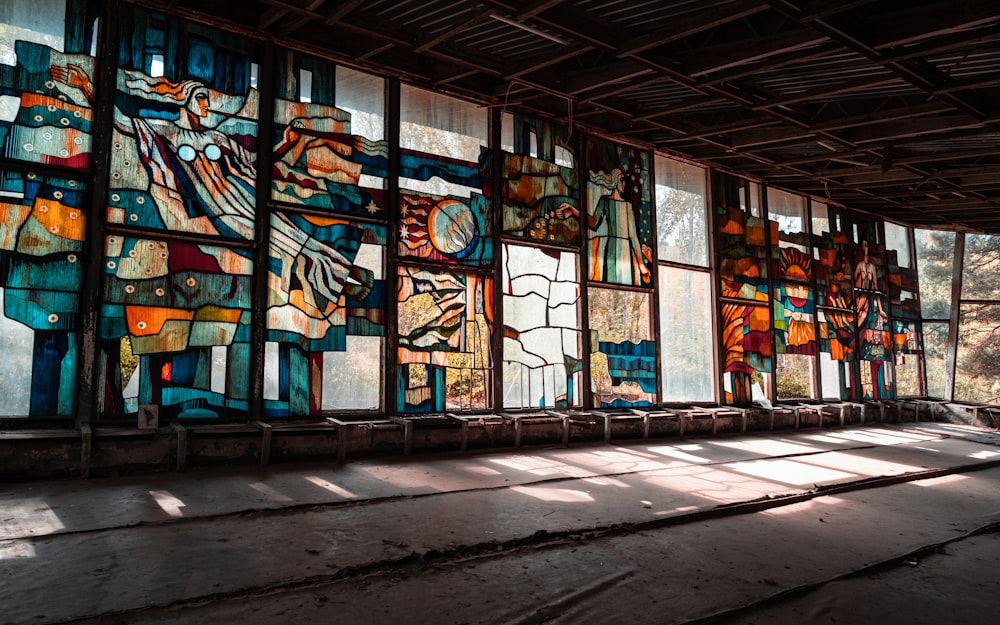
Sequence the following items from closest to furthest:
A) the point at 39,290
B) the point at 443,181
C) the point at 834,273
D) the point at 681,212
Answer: the point at 39,290 < the point at 443,181 < the point at 681,212 < the point at 834,273

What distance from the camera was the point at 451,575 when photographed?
11.2ft

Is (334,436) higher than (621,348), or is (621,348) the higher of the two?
(621,348)

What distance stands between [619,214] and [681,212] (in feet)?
5.57

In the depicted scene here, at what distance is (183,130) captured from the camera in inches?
251

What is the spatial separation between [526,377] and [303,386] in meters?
3.01

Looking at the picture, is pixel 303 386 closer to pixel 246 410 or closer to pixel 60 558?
pixel 246 410

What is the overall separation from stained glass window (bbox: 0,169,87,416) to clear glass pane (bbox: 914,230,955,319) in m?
26.7

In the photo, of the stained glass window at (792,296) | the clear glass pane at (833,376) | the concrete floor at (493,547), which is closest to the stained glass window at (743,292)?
the stained glass window at (792,296)

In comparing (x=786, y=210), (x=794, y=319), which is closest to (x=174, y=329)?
(x=794, y=319)

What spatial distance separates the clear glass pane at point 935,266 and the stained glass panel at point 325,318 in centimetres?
2388

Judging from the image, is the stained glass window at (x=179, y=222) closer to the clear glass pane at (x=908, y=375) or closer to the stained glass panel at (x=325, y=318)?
the stained glass panel at (x=325, y=318)

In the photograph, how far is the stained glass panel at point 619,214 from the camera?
9617 millimetres

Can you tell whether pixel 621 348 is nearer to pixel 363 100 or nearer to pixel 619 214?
pixel 619 214

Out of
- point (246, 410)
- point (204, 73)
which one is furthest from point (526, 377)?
point (204, 73)
